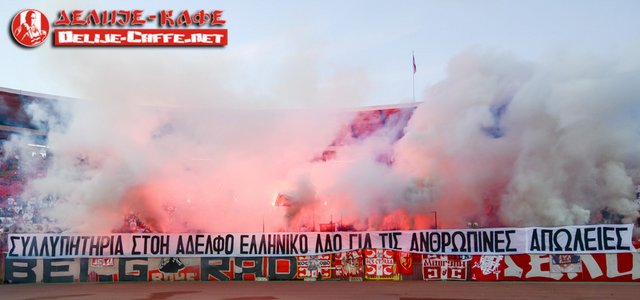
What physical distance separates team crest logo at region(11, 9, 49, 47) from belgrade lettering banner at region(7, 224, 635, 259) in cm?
699

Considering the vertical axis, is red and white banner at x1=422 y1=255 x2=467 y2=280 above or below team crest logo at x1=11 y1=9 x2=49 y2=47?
below

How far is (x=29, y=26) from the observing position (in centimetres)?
2208

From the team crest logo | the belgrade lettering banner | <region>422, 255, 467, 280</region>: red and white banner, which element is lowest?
<region>422, 255, 467, 280</region>: red and white banner

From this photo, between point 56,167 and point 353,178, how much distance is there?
12312mm

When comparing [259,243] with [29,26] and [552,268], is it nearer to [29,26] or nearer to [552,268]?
[552,268]

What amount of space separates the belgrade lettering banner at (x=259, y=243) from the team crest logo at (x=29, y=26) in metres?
6.99

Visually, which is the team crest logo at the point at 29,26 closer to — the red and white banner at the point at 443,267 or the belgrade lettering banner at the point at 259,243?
the belgrade lettering banner at the point at 259,243

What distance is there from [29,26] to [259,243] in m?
11.2

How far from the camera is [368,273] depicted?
2128cm

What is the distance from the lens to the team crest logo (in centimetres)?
2200

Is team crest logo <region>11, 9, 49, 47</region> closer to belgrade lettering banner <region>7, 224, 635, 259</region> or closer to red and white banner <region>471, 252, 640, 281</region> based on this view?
belgrade lettering banner <region>7, 224, 635, 259</region>

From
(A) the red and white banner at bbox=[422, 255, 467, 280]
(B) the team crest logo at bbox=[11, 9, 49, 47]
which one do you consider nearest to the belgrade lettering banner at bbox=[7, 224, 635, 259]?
(A) the red and white banner at bbox=[422, 255, 467, 280]

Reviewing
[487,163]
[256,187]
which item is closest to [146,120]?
[256,187]

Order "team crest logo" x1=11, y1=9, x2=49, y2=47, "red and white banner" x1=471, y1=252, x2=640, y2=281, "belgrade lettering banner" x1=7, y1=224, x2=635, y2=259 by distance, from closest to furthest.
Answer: "red and white banner" x1=471, y1=252, x2=640, y2=281, "belgrade lettering banner" x1=7, y1=224, x2=635, y2=259, "team crest logo" x1=11, y1=9, x2=49, y2=47
